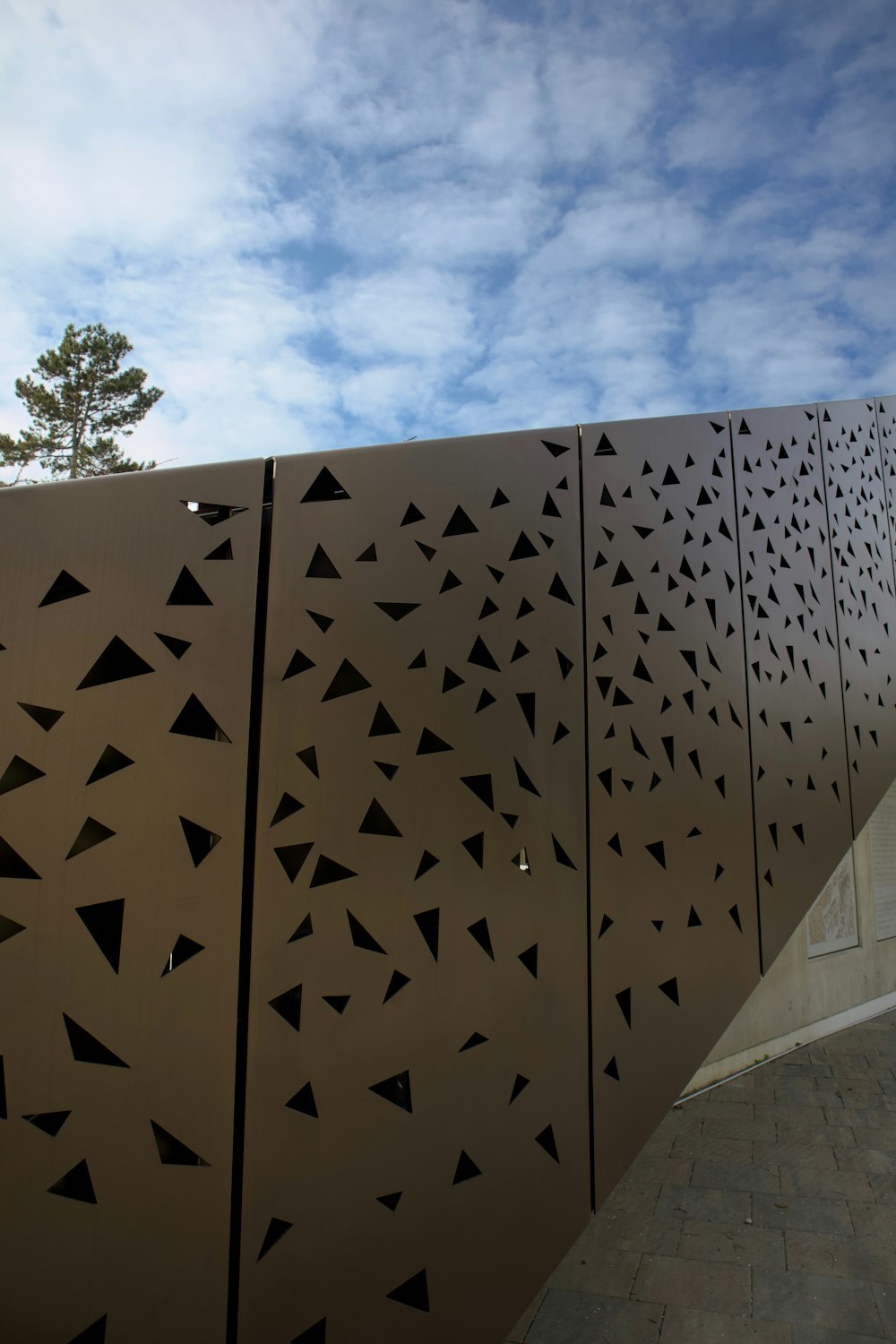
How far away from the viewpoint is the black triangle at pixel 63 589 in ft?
7.98

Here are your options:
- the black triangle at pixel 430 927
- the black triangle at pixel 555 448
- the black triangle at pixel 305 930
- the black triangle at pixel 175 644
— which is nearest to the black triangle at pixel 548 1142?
the black triangle at pixel 430 927

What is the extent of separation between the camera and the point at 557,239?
24.4ft

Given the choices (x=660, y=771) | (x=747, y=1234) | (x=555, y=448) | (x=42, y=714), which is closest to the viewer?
(x=42, y=714)

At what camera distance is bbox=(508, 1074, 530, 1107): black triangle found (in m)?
3.20

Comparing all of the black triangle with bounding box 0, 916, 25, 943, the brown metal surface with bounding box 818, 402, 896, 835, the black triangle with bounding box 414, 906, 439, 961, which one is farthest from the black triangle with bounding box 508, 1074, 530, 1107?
the brown metal surface with bounding box 818, 402, 896, 835

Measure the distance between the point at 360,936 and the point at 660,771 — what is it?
2.04 meters

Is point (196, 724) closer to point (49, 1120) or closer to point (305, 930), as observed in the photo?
point (305, 930)

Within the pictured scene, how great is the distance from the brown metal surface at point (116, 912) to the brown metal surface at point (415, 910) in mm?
181

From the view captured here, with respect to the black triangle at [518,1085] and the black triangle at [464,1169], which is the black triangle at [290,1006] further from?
the black triangle at [518,1085]

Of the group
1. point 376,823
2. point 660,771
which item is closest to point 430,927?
point 376,823

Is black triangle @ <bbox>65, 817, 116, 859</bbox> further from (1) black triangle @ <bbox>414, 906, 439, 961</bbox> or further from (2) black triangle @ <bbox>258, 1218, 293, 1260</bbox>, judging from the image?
(2) black triangle @ <bbox>258, 1218, 293, 1260</bbox>

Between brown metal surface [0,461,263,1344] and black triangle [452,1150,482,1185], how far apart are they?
3.10ft

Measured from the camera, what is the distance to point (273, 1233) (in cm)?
253

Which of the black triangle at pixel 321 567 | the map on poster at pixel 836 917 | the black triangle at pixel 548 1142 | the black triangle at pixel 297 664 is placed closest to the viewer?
the black triangle at pixel 297 664
